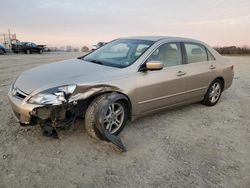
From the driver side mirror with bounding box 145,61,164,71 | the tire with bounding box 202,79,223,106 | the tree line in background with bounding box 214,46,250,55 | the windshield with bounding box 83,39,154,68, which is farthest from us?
the tree line in background with bounding box 214,46,250,55

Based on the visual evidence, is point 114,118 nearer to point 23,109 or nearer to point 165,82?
point 165,82

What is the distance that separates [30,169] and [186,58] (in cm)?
353

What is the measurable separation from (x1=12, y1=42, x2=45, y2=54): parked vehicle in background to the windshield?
90.6ft

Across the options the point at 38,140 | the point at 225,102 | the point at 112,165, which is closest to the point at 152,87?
the point at 112,165

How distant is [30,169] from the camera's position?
11.3 feet

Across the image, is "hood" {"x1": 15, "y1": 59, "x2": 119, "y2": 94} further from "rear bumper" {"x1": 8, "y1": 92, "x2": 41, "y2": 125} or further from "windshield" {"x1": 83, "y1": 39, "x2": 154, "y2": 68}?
"windshield" {"x1": 83, "y1": 39, "x2": 154, "y2": 68}

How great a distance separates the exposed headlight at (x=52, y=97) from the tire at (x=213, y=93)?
3466 mm

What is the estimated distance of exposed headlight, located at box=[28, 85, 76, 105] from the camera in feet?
12.6

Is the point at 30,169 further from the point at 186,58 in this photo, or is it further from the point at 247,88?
the point at 247,88

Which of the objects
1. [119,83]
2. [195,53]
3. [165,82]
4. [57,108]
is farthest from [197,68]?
[57,108]

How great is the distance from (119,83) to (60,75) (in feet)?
2.85

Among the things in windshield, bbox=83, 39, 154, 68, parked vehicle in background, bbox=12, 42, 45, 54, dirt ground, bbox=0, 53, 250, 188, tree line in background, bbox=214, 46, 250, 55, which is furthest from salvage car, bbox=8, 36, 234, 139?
parked vehicle in background, bbox=12, 42, 45, 54

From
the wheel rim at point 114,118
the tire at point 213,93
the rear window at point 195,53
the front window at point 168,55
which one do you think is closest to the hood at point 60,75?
the wheel rim at point 114,118

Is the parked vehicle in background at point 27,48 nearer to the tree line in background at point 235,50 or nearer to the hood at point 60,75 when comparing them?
the tree line in background at point 235,50
